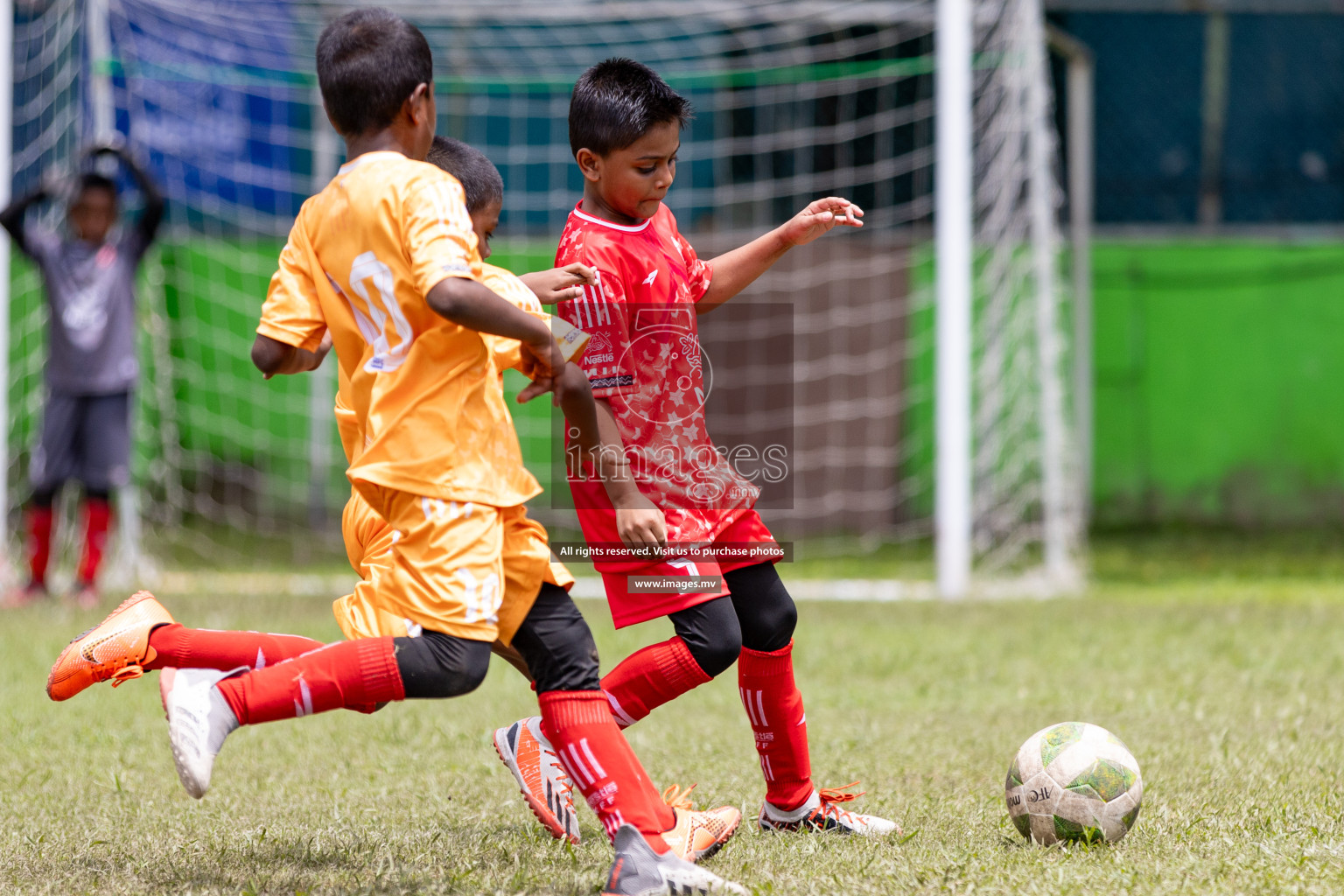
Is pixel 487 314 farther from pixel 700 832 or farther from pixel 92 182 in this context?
pixel 92 182

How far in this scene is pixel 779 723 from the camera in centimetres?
299

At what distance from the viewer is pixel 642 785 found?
2434 mm

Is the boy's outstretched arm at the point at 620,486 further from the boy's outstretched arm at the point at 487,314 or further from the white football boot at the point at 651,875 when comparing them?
the white football boot at the point at 651,875

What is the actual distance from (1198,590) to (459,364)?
19.6ft

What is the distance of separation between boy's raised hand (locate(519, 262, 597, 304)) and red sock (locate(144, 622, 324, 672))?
0.73 m

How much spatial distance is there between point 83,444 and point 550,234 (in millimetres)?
A: 4148

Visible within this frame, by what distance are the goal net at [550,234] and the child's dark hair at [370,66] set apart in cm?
622

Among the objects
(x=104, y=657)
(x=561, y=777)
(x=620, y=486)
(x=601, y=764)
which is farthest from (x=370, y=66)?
(x=561, y=777)

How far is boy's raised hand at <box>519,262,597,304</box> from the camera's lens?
249 cm

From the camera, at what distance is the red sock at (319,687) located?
2.29 meters

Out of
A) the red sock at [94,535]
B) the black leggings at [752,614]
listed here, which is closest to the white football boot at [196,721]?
the black leggings at [752,614]

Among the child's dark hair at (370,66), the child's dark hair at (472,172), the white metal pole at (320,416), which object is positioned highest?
the child's dark hair at (370,66)

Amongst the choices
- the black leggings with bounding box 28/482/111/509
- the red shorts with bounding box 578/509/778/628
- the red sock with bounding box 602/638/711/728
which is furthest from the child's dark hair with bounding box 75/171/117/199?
the red sock with bounding box 602/638/711/728

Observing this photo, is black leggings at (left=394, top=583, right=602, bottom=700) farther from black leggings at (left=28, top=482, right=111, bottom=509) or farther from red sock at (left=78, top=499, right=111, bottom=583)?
black leggings at (left=28, top=482, right=111, bottom=509)
